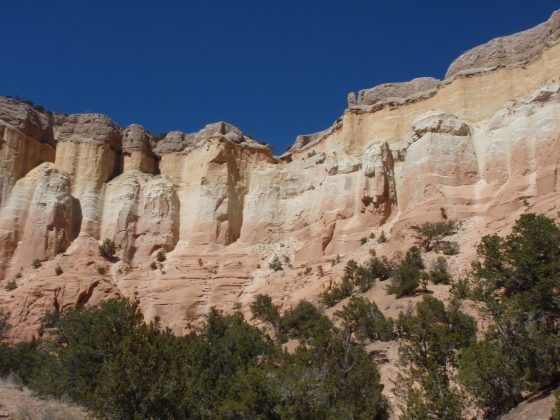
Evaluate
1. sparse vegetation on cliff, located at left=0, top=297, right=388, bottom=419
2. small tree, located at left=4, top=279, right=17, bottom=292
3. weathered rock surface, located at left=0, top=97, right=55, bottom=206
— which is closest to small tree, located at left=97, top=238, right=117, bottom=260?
small tree, located at left=4, top=279, right=17, bottom=292

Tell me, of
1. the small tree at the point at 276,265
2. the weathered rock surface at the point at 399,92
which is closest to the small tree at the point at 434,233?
the small tree at the point at 276,265

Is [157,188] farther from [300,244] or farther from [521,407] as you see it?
[521,407]

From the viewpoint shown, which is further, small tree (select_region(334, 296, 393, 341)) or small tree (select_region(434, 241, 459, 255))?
small tree (select_region(434, 241, 459, 255))

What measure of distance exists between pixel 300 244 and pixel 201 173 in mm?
9303

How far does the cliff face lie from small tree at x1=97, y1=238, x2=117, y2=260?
0.49 m

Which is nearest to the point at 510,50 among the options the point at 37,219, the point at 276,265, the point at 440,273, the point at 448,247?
the point at 448,247

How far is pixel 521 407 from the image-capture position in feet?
40.1

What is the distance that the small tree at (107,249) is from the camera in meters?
34.7

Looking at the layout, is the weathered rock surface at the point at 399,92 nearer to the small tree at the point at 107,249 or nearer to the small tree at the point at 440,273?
the small tree at the point at 440,273

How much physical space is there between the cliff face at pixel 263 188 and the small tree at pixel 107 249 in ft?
1.61

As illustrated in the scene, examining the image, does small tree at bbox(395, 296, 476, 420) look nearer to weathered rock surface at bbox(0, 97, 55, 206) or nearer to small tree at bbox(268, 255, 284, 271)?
small tree at bbox(268, 255, 284, 271)

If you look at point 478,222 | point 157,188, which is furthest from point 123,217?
point 478,222

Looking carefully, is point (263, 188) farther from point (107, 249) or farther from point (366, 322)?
point (366, 322)

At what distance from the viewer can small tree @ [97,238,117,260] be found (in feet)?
114
